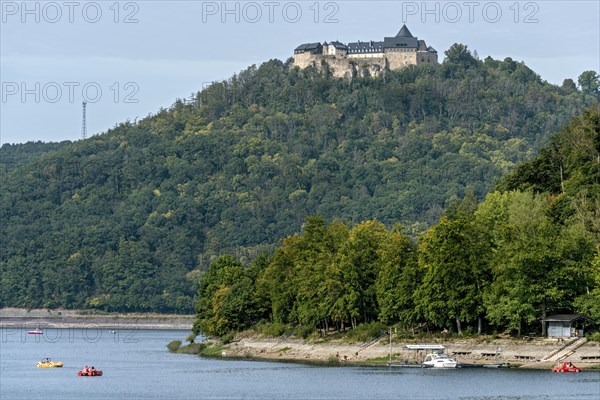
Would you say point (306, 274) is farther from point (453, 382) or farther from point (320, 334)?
point (453, 382)

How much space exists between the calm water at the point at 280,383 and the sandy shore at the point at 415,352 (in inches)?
145

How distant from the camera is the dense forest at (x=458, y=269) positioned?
378 feet

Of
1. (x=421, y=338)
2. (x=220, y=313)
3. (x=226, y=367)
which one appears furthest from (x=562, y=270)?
(x=220, y=313)

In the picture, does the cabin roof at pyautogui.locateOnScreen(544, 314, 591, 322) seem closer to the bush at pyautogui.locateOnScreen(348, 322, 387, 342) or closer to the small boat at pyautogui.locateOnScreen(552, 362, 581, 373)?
the small boat at pyautogui.locateOnScreen(552, 362, 581, 373)

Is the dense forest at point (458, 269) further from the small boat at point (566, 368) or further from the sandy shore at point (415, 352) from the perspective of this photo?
the small boat at point (566, 368)

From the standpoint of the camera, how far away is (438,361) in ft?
373

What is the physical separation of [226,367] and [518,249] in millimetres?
27453

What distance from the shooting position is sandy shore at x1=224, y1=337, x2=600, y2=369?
365 ft

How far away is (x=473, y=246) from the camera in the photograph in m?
121

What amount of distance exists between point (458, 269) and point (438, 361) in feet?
29.8

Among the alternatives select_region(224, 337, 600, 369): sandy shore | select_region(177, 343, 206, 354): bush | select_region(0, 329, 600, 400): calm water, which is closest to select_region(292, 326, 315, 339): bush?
select_region(224, 337, 600, 369): sandy shore

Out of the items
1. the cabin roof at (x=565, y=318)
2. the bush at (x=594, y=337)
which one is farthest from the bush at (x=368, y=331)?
the bush at (x=594, y=337)

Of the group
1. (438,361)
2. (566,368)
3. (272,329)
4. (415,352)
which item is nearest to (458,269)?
(415,352)

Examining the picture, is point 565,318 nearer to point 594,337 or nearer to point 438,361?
point 594,337
